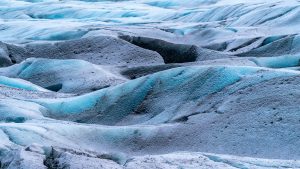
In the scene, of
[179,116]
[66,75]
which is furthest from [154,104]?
[66,75]

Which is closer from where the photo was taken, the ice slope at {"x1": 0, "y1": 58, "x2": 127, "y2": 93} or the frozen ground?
the frozen ground

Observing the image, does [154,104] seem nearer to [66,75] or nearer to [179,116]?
[179,116]

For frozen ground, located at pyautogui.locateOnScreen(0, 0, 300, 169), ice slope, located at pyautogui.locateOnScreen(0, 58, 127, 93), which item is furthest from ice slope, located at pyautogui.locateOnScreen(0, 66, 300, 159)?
ice slope, located at pyautogui.locateOnScreen(0, 58, 127, 93)

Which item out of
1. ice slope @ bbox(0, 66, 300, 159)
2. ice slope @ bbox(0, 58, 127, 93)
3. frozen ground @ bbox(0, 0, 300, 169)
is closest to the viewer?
frozen ground @ bbox(0, 0, 300, 169)

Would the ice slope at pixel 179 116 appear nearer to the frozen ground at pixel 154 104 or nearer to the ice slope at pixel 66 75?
the frozen ground at pixel 154 104

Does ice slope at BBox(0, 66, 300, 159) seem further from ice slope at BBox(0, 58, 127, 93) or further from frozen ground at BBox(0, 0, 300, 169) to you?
ice slope at BBox(0, 58, 127, 93)

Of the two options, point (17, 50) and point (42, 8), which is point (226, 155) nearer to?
point (17, 50)

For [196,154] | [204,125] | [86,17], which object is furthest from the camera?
[86,17]

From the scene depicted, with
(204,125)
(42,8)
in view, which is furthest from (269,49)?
(42,8)

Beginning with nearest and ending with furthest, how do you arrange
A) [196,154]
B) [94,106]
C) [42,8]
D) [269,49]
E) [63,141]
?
[196,154], [63,141], [94,106], [269,49], [42,8]
